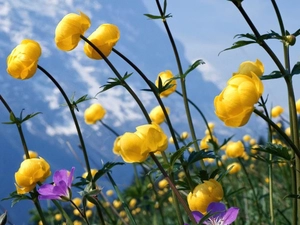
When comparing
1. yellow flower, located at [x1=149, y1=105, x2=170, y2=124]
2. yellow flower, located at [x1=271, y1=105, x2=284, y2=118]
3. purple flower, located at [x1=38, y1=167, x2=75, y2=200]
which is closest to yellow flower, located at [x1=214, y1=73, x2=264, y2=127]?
purple flower, located at [x1=38, y1=167, x2=75, y2=200]

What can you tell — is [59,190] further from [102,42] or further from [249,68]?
[249,68]

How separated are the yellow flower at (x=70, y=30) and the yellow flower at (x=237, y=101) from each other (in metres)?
0.44

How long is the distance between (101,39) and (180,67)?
0.28 m

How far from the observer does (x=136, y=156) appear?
87 cm

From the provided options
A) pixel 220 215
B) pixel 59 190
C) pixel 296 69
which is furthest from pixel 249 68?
pixel 59 190

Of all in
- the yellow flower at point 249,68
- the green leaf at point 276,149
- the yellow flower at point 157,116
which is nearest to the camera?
the green leaf at point 276,149

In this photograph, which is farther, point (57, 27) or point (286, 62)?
point (57, 27)

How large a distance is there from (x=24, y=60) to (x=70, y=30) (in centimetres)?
14

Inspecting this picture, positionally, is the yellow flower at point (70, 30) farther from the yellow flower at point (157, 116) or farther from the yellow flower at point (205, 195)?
the yellow flower at point (157, 116)

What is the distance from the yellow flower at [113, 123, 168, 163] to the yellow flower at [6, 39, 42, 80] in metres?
0.45

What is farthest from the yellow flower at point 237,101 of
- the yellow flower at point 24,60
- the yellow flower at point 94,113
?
the yellow flower at point 94,113

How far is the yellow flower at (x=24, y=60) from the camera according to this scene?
4.06 feet

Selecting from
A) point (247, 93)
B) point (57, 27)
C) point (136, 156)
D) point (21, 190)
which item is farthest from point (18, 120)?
point (247, 93)

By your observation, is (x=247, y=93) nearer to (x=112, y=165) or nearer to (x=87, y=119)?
(x=112, y=165)
